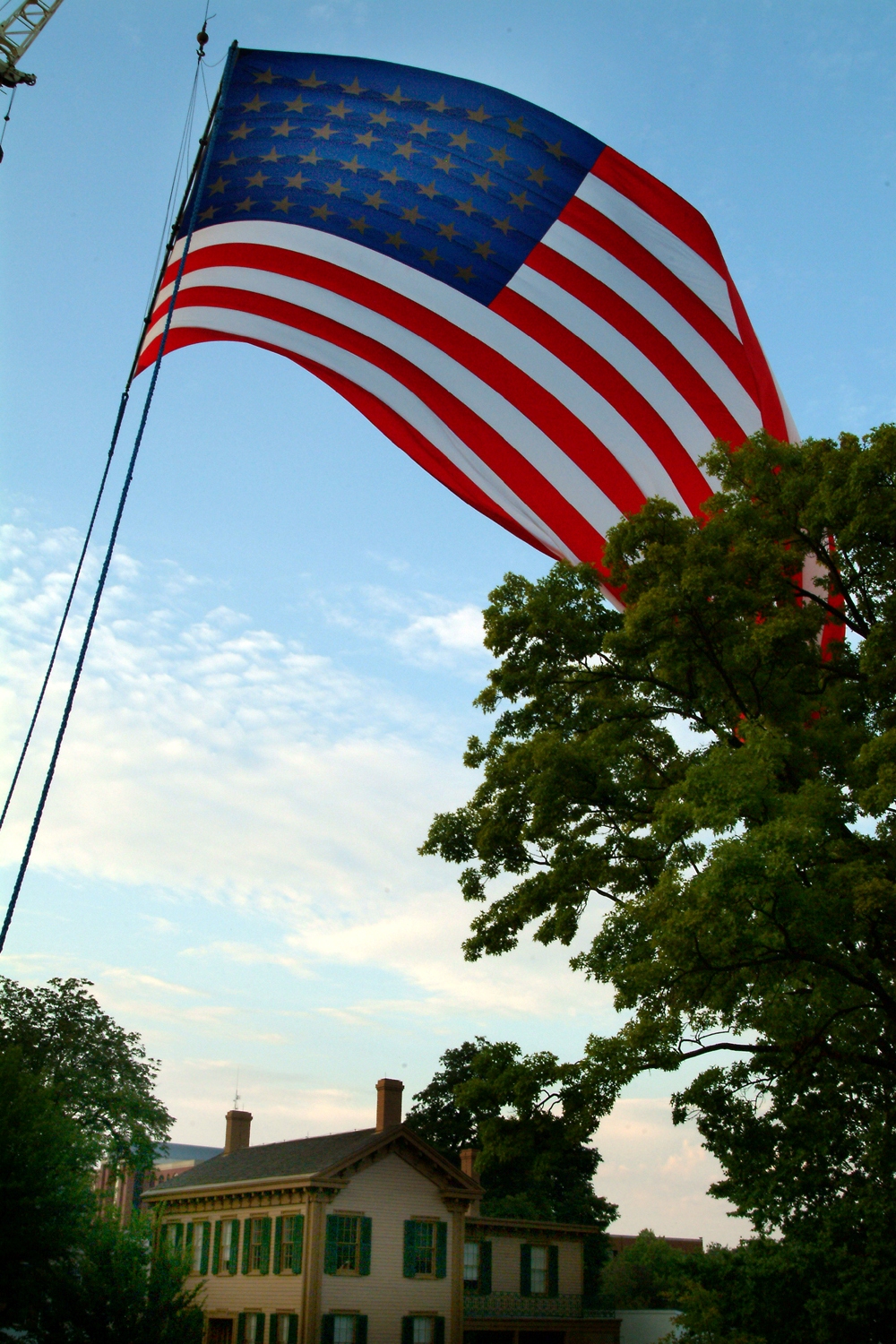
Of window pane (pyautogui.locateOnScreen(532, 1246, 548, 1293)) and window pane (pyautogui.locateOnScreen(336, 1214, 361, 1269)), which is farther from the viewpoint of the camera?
window pane (pyautogui.locateOnScreen(532, 1246, 548, 1293))

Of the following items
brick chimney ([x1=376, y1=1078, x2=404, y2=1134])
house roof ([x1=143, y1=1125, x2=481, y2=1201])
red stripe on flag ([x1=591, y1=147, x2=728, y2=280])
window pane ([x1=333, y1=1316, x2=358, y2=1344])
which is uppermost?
red stripe on flag ([x1=591, y1=147, x2=728, y2=280])

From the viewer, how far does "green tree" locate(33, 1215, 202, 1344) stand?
723 inches

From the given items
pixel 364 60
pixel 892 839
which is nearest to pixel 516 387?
pixel 364 60

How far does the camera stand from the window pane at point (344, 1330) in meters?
26.9

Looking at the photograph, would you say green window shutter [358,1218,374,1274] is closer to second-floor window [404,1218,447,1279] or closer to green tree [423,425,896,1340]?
second-floor window [404,1218,447,1279]

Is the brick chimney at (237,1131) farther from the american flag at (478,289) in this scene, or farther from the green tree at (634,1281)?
the american flag at (478,289)

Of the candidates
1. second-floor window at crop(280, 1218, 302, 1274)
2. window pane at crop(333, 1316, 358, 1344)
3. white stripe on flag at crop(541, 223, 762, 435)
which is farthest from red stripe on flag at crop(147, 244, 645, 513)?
window pane at crop(333, 1316, 358, 1344)

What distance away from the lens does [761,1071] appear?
47.9ft

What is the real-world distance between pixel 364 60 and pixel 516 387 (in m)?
3.90

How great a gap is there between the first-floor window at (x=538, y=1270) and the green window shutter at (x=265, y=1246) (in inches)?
385

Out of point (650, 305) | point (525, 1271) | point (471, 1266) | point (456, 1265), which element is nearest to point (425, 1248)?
point (456, 1265)

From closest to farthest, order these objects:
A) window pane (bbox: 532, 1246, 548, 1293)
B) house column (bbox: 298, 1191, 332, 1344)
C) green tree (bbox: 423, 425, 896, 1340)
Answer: green tree (bbox: 423, 425, 896, 1340), house column (bbox: 298, 1191, 332, 1344), window pane (bbox: 532, 1246, 548, 1293)

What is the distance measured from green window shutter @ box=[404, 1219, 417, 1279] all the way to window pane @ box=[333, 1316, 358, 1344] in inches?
Answer: 84.5

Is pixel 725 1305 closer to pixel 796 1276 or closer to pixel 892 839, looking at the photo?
pixel 796 1276
